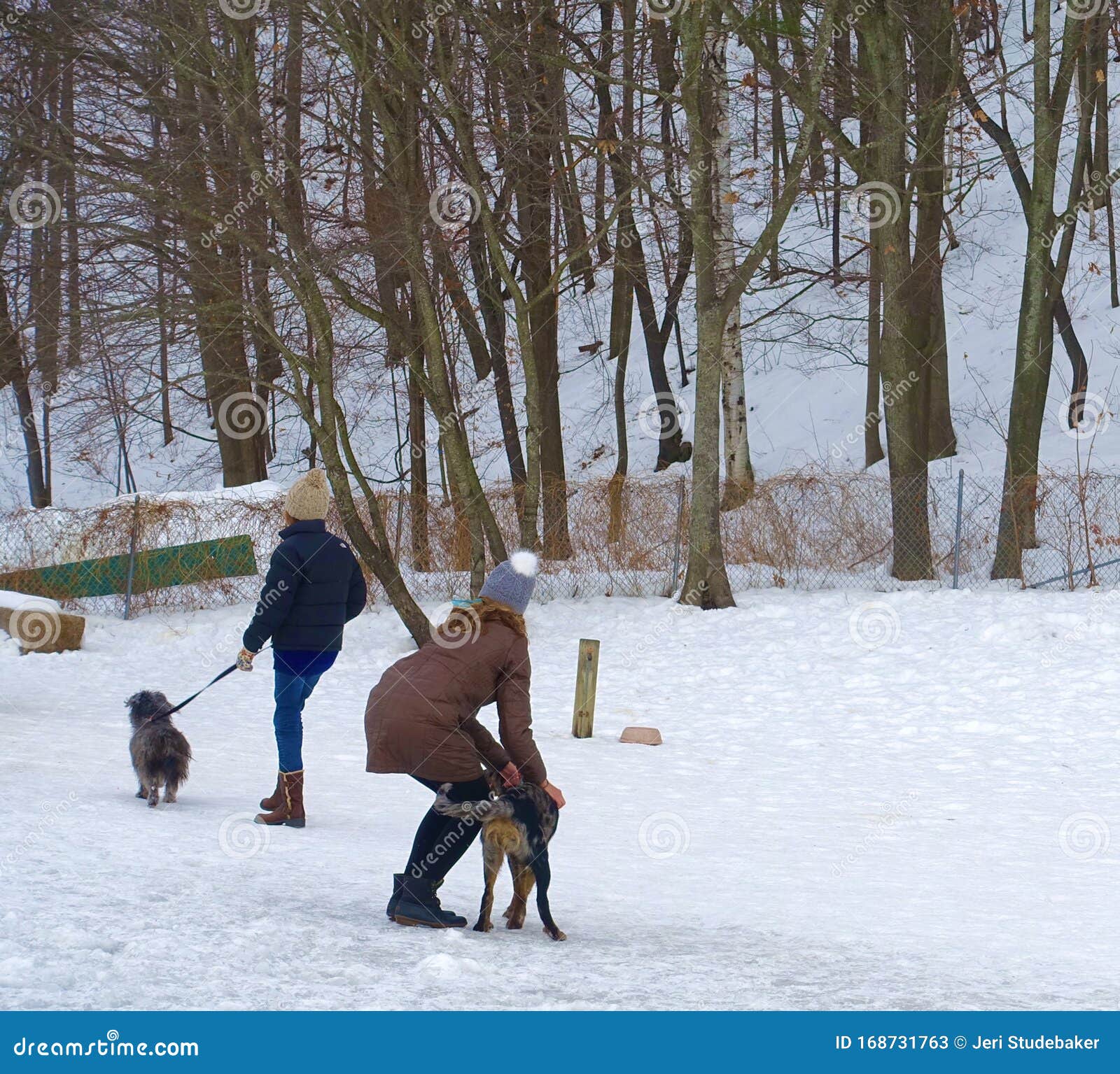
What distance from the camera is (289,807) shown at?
7.18 metres

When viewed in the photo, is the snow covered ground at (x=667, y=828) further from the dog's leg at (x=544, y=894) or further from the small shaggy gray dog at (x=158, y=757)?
the small shaggy gray dog at (x=158, y=757)

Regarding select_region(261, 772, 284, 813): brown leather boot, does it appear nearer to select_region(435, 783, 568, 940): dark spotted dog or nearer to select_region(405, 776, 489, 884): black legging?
select_region(405, 776, 489, 884): black legging

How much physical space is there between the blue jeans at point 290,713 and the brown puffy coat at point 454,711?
2.03 metres

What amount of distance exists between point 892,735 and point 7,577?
38.6ft

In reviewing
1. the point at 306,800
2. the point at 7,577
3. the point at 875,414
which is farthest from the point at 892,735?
the point at 875,414

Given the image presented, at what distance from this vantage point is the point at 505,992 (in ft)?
13.6

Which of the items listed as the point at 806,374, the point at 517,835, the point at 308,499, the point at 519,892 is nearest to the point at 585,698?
the point at 308,499

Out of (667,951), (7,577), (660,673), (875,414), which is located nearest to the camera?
(667,951)

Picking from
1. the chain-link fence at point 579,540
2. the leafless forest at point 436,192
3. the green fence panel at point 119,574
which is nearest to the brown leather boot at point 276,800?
the leafless forest at point 436,192

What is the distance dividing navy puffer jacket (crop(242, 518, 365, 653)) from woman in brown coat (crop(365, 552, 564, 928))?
1783 millimetres

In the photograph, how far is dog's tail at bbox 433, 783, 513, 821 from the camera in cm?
483

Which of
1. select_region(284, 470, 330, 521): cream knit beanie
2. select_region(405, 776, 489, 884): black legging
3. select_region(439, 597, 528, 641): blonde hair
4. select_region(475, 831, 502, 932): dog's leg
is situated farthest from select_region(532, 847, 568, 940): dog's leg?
select_region(284, 470, 330, 521): cream knit beanie

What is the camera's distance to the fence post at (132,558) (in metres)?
17.0

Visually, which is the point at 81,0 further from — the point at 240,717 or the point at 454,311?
the point at 240,717
